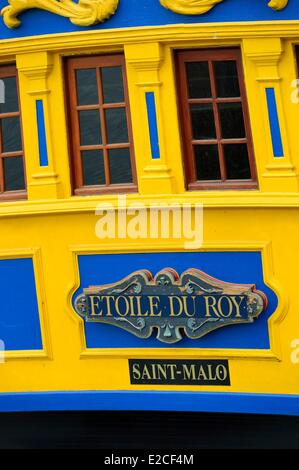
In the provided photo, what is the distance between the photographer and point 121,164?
808cm

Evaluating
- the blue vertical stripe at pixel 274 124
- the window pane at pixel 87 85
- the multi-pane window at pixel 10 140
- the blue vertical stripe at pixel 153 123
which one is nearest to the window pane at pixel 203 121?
the blue vertical stripe at pixel 153 123

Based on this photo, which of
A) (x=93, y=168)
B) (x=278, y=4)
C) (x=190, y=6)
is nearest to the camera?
(x=278, y=4)

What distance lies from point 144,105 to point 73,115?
0.57 m

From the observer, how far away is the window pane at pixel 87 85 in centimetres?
801

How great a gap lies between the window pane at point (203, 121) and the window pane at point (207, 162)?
3.1 inches

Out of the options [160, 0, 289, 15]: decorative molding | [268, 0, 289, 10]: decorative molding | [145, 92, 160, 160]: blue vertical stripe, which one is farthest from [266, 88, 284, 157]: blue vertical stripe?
[145, 92, 160, 160]: blue vertical stripe

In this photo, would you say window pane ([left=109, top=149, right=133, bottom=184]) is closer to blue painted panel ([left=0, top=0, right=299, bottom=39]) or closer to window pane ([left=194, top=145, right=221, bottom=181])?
window pane ([left=194, top=145, right=221, bottom=181])

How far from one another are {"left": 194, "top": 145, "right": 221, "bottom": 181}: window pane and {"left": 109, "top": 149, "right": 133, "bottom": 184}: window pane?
1.60 feet

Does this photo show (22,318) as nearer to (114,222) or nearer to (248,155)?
(114,222)

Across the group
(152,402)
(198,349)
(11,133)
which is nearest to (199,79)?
(11,133)

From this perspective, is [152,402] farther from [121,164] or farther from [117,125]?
[117,125]

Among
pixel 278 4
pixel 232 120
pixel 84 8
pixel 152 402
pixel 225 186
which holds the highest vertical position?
pixel 84 8

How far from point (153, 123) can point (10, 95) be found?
1.10 meters

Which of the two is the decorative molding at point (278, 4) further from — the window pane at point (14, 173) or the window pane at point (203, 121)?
the window pane at point (14, 173)
